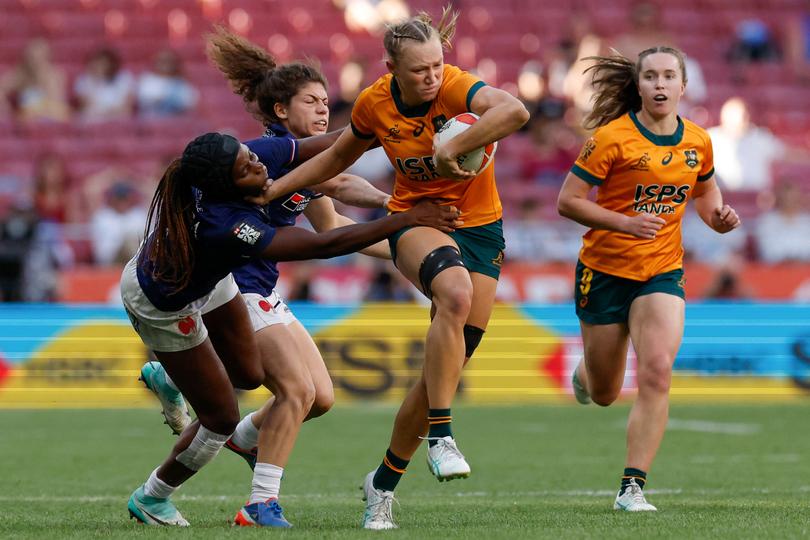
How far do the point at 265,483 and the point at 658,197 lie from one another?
2371mm

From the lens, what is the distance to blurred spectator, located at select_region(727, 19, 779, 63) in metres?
19.3

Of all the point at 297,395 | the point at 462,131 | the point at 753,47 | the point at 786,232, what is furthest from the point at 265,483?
the point at 753,47

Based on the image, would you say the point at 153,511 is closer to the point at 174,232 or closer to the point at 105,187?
the point at 174,232

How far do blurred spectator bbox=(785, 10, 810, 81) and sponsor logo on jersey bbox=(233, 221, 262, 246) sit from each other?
49.6 ft

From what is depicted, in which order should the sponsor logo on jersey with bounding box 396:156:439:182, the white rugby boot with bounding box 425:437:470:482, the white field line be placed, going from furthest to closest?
the white field line → the sponsor logo on jersey with bounding box 396:156:439:182 → the white rugby boot with bounding box 425:437:470:482

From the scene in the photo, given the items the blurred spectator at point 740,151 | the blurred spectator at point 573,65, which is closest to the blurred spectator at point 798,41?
the blurred spectator at point 740,151

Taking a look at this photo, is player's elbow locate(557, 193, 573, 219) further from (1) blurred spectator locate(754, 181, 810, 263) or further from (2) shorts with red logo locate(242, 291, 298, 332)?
(1) blurred spectator locate(754, 181, 810, 263)

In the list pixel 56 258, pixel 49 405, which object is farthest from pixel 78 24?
pixel 49 405

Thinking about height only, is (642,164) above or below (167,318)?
above

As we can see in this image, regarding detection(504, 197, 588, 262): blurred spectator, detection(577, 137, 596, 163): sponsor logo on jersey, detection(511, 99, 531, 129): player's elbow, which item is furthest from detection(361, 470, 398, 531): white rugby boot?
detection(504, 197, 588, 262): blurred spectator

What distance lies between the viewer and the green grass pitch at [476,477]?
20.0 feet

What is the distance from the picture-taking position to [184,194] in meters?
6.07

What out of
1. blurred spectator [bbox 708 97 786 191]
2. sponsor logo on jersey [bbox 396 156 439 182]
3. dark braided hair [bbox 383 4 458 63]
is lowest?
sponsor logo on jersey [bbox 396 156 439 182]

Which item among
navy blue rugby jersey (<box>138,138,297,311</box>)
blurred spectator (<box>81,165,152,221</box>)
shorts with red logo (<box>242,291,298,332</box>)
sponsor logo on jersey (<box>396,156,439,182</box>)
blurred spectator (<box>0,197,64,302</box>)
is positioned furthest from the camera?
blurred spectator (<box>81,165,152,221</box>)
